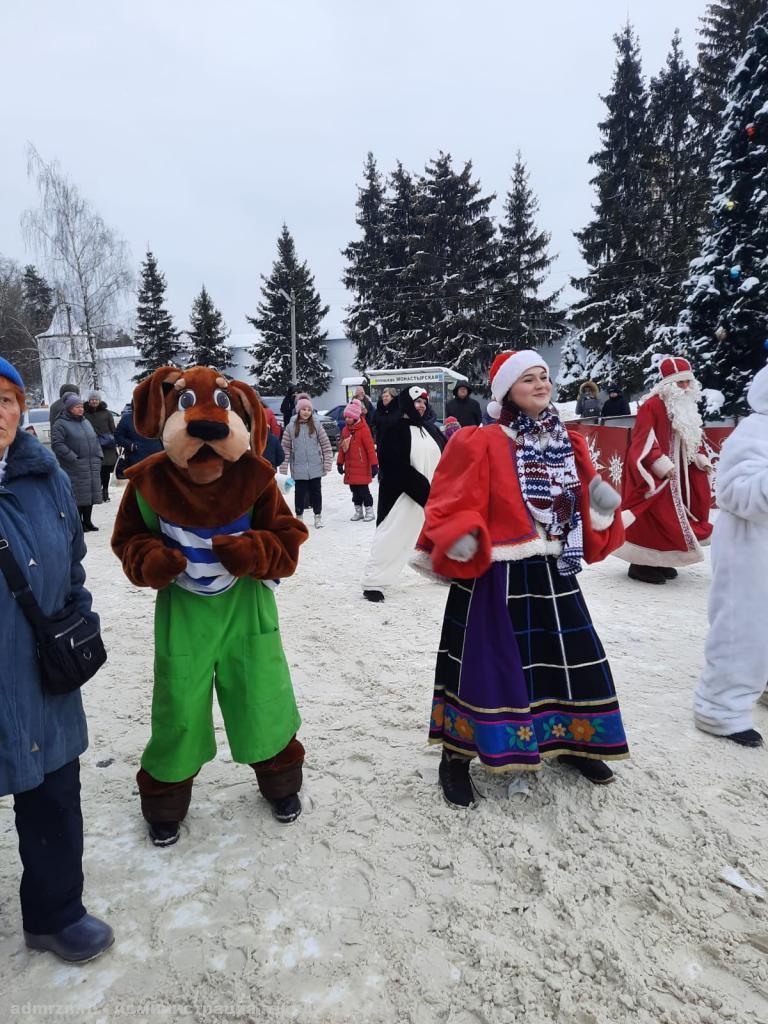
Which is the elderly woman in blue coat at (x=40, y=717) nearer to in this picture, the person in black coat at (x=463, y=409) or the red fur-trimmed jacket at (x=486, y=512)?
the red fur-trimmed jacket at (x=486, y=512)

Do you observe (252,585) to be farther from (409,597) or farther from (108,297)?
(108,297)

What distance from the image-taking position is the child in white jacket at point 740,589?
307cm

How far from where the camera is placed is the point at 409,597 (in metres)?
6.08

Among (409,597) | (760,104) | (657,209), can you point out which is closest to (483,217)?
(657,209)

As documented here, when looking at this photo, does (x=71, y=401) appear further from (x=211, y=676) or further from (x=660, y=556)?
(x=660, y=556)

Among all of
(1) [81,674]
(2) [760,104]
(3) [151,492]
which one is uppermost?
(2) [760,104]

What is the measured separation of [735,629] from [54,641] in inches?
121

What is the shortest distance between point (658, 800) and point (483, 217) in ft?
114

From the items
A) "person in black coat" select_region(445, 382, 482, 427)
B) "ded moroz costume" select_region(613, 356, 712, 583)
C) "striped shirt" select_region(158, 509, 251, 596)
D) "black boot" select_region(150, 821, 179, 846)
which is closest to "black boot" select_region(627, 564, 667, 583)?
"ded moroz costume" select_region(613, 356, 712, 583)

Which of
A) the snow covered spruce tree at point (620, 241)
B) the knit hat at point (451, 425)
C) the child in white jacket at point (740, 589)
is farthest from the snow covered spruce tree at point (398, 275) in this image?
the child in white jacket at point (740, 589)

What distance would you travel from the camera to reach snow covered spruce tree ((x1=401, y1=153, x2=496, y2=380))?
31484mm

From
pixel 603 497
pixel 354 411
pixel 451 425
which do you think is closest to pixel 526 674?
pixel 603 497

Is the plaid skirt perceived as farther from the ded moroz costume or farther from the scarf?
the ded moroz costume

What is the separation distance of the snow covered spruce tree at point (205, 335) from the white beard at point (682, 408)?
32752 mm
